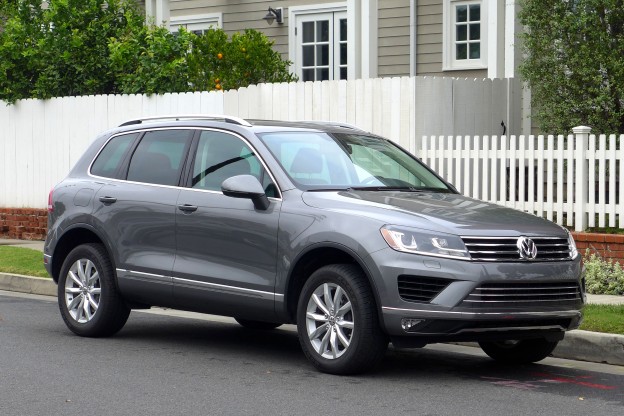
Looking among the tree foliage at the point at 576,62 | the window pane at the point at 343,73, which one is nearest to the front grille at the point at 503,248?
the tree foliage at the point at 576,62

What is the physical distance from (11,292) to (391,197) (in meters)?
6.95

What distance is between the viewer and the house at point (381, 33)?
1925 cm

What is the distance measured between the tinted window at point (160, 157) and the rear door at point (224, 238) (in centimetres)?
20

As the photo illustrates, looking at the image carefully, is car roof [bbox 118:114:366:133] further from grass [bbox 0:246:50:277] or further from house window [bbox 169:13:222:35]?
house window [bbox 169:13:222:35]

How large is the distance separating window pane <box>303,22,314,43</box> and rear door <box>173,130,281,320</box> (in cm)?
1361

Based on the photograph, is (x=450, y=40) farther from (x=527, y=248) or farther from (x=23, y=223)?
(x=527, y=248)

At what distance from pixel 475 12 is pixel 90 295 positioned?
1207 centimetres

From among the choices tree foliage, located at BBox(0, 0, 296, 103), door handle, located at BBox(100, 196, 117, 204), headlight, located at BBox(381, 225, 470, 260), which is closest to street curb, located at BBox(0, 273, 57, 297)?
door handle, located at BBox(100, 196, 117, 204)

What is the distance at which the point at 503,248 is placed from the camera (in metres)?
8.20

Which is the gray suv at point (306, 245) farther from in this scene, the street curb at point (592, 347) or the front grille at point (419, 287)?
the street curb at point (592, 347)

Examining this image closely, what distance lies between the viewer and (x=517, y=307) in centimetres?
816

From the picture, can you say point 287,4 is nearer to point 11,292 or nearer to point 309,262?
point 11,292

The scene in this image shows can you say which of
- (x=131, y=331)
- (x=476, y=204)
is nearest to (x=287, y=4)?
(x=131, y=331)

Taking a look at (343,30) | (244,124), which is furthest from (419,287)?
(343,30)
